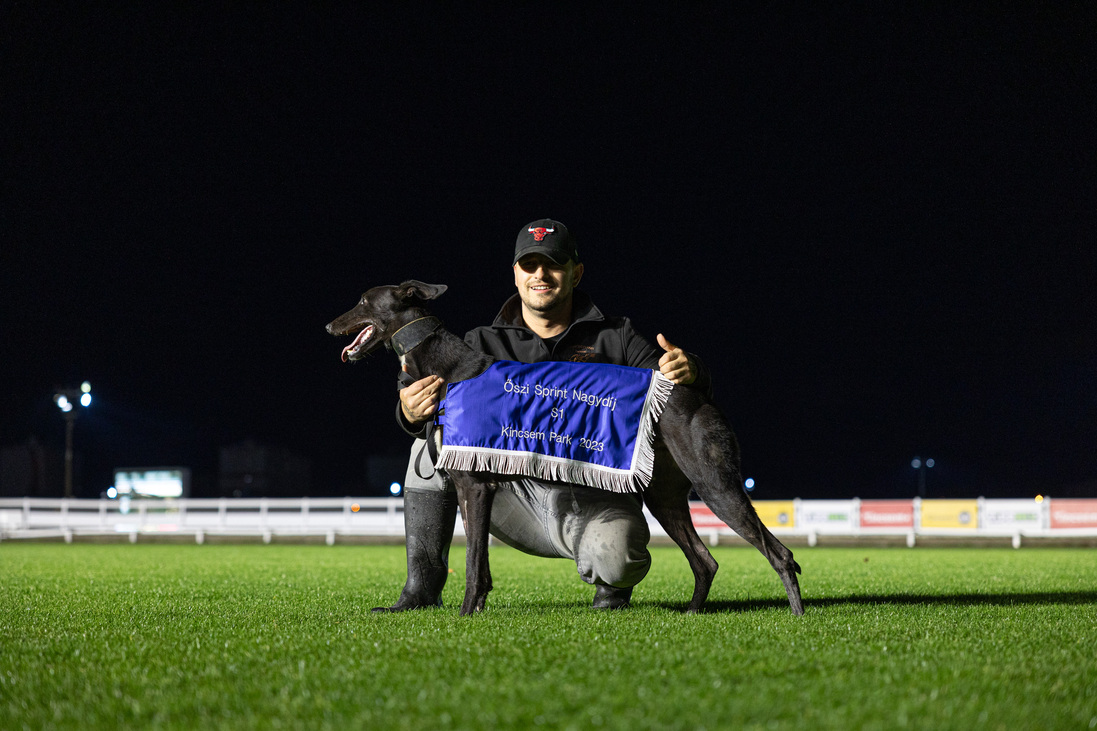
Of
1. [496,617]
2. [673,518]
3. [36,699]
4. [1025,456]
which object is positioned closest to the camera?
[36,699]

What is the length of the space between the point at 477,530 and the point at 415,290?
137cm

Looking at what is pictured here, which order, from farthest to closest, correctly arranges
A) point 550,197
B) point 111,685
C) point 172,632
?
point 550,197, point 172,632, point 111,685

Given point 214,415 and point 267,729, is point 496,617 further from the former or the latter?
point 214,415

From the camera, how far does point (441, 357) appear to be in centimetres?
457

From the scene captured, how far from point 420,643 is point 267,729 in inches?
49.4

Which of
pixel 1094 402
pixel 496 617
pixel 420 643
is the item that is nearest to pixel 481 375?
pixel 496 617

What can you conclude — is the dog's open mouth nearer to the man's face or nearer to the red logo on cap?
the man's face

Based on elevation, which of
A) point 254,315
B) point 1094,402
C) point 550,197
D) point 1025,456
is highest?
point 550,197

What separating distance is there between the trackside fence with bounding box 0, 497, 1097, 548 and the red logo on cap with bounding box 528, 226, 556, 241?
1327cm

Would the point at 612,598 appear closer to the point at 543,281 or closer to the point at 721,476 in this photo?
the point at 721,476

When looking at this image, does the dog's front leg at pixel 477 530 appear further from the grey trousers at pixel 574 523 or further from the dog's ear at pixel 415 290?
the dog's ear at pixel 415 290

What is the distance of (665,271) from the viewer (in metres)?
52.6

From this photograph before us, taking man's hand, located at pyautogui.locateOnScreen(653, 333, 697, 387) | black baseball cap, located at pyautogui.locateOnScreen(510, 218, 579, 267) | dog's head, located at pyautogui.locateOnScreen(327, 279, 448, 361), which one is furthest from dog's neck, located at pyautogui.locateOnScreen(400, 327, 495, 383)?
man's hand, located at pyautogui.locateOnScreen(653, 333, 697, 387)

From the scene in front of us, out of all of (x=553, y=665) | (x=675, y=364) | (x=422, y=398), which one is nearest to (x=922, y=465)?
(x=675, y=364)
